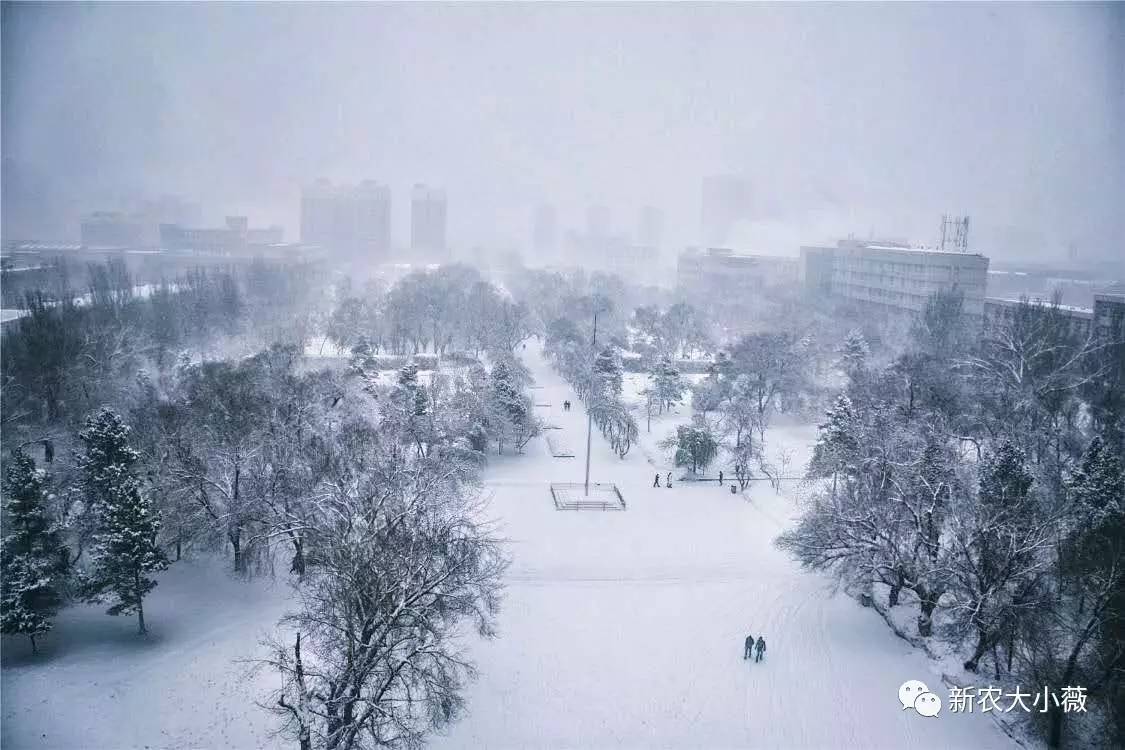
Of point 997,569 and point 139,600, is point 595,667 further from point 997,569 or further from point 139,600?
point 139,600

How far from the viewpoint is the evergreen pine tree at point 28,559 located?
1229cm

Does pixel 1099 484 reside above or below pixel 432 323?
below

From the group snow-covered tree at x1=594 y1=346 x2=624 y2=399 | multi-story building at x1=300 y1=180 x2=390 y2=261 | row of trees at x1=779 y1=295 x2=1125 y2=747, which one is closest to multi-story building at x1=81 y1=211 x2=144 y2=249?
multi-story building at x1=300 y1=180 x2=390 y2=261

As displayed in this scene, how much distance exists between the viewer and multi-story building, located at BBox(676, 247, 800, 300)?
242ft

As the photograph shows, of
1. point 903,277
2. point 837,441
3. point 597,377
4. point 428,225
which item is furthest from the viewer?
point 428,225

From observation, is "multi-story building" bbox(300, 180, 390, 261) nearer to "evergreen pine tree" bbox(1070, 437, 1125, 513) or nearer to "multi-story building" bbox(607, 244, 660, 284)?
"multi-story building" bbox(607, 244, 660, 284)

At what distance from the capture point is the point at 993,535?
13398 millimetres

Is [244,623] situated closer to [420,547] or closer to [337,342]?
[420,547]

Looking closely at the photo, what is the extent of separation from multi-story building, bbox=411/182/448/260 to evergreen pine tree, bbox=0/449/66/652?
403ft

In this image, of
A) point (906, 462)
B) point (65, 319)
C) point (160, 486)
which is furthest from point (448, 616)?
point (65, 319)

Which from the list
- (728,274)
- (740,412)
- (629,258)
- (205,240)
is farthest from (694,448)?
(629,258)

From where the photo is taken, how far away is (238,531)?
1631 cm

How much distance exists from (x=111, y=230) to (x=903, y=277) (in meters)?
98.1

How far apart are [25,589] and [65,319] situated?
26.1 meters
